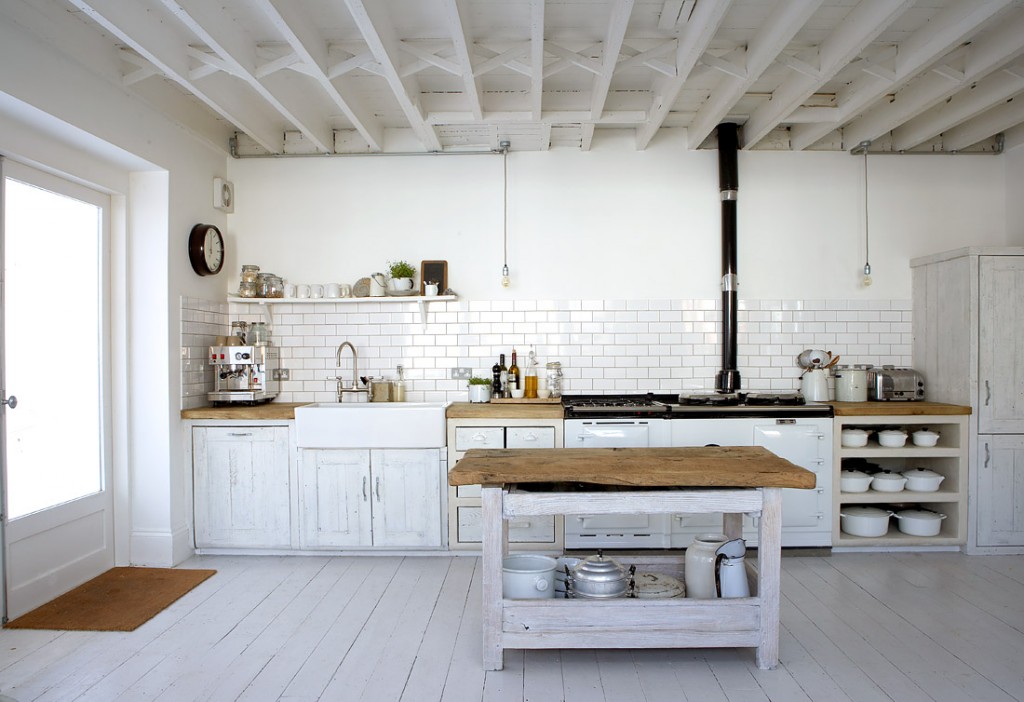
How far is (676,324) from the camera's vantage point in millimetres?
4852

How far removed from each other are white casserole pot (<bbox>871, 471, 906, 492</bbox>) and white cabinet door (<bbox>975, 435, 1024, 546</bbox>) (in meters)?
0.50


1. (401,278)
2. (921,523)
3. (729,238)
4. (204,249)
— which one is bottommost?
(921,523)

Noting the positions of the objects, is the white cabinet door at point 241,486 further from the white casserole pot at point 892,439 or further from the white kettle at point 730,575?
the white casserole pot at point 892,439

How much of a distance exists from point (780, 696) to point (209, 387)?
405cm

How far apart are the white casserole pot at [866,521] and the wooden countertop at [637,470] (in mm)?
1843

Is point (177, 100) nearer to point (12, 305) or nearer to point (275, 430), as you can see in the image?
point (12, 305)

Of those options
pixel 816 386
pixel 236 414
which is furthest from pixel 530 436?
pixel 816 386

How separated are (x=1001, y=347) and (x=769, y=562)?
2822mm

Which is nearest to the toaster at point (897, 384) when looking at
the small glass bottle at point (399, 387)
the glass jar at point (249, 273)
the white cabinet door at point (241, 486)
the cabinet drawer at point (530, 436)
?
the cabinet drawer at point (530, 436)

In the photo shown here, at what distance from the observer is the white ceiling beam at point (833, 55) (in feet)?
9.66

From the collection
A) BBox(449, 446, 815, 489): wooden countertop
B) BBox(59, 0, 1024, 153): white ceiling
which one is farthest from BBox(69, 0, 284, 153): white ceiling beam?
BBox(449, 446, 815, 489): wooden countertop

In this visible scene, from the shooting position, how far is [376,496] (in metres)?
4.17

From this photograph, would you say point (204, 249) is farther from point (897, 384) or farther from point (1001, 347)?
point (1001, 347)

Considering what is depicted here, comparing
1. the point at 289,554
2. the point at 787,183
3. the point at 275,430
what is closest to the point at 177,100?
the point at 275,430
